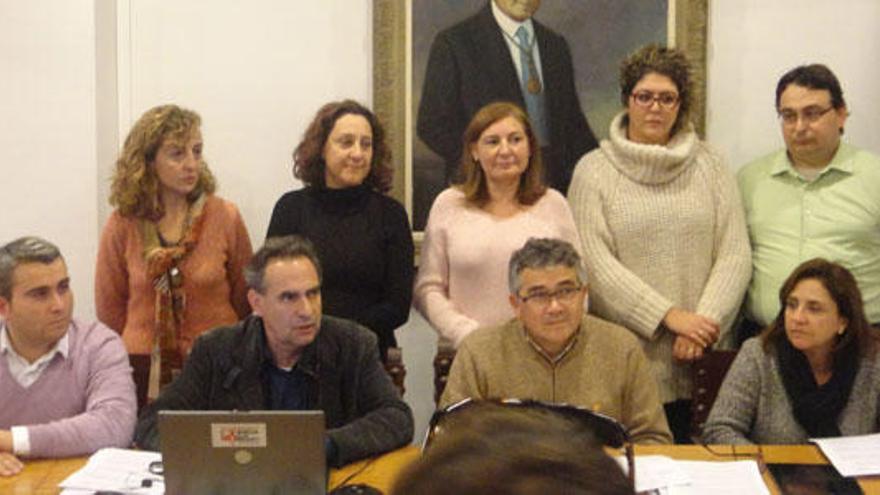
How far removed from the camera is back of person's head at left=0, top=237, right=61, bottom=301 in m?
2.83

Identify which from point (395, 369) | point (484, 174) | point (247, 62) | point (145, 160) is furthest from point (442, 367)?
point (247, 62)

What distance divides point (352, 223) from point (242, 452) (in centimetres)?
132

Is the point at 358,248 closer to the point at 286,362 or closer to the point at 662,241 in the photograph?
the point at 286,362

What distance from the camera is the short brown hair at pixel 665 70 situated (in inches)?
133

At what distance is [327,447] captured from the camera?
2512 millimetres

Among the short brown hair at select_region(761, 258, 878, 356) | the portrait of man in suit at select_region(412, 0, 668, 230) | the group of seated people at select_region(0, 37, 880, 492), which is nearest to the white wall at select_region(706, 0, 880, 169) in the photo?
the portrait of man in suit at select_region(412, 0, 668, 230)

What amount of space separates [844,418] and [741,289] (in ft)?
1.92

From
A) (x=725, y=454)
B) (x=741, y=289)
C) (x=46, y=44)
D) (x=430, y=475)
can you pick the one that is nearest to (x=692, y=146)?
(x=741, y=289)

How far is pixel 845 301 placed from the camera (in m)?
2.98

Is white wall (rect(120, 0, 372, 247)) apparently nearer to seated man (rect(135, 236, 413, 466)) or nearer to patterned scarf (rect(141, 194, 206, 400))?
patterned scarf (rect(141, 194, 206, 400))

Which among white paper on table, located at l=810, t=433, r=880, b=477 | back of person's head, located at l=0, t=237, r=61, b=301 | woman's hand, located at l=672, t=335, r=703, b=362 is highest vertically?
back of person's head, located at l=0, t=237, r=61, b=301

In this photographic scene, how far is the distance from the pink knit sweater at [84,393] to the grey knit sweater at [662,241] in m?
1.43

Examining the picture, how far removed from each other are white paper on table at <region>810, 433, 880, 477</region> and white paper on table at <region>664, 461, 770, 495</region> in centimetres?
19

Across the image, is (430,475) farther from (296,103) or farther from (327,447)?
(296,103)
